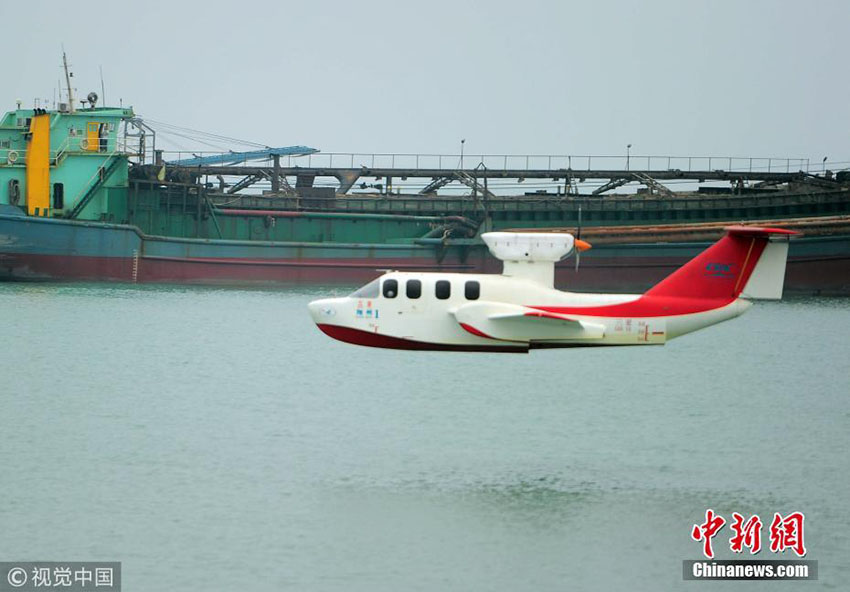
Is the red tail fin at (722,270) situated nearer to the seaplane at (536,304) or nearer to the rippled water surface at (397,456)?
the seaplane at (536,304)

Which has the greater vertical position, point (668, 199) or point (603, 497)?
point (668, 199)

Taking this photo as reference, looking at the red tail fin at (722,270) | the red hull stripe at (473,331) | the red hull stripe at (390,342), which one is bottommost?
the red hull stripe at (390,342)

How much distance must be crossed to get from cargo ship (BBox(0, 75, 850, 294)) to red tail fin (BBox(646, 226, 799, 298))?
129 ft

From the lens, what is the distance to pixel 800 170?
289ft

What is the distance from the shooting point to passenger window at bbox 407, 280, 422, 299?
1308 inches

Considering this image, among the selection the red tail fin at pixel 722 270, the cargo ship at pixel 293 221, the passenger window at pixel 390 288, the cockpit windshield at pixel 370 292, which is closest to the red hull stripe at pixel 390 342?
the cockpit windshield at pixel 370 292

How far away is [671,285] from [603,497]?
5.82 metres

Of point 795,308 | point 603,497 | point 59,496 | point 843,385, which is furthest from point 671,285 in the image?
point 795,308

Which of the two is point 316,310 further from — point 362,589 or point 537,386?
point 537,386

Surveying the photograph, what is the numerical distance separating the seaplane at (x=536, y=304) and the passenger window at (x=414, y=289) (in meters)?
0.02

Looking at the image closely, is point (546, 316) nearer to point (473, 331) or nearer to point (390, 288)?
point (473, 331)

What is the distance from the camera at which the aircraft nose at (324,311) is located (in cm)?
3359

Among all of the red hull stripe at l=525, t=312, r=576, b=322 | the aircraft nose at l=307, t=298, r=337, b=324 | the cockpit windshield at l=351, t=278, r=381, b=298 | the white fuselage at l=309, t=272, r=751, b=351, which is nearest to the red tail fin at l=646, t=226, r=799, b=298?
the white fuselage at l=309, t=272, r=751, b=351

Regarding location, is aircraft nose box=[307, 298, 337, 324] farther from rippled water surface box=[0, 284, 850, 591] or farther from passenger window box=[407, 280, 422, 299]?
rippled water surface box=[0, 284, 850, 591]
